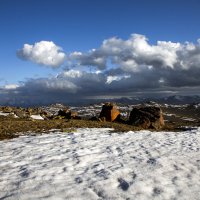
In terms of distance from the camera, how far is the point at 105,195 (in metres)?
10.5

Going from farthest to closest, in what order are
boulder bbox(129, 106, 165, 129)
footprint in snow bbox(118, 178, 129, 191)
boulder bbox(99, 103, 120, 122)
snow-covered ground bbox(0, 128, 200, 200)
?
boulder bbox(99, 103, 120, 122) → boulder bbox(129, 106, 165, 129) → footprint in snow bbox(118, 178, 129, 191) → snow-covered ground bbox(0, 128, 200, 200)

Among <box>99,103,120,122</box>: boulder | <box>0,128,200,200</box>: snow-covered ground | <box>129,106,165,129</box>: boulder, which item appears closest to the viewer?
<box>0,128,200,200</box>: snow-covered ground

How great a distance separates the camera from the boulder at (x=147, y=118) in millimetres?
30938

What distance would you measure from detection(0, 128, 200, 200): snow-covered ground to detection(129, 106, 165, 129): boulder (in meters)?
9.61

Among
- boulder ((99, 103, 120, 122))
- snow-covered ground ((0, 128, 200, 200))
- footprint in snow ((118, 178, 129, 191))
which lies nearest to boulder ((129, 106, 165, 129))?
boulder ((99, 103, 120, 122))

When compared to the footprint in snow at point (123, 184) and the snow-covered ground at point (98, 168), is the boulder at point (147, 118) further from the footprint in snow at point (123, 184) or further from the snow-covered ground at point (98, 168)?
the footprint in snow at point (123, 184)

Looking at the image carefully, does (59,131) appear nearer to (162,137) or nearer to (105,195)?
(162,137)

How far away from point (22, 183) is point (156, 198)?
4767 millimetres

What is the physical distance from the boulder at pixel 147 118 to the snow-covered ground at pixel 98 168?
9.61 meters

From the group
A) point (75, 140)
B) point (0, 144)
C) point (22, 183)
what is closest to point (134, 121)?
point (75, 140)

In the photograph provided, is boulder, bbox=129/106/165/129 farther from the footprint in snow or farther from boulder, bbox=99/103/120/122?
the footprint in snow

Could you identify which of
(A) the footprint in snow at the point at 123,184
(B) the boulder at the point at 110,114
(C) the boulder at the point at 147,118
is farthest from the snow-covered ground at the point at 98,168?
(B) the boulder at the point at 110,114

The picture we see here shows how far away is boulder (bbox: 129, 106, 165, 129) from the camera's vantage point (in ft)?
102

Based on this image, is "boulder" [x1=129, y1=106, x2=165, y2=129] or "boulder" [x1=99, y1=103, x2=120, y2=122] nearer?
"boulder" [x1=129, y1=106, x2=165, y2=129]
